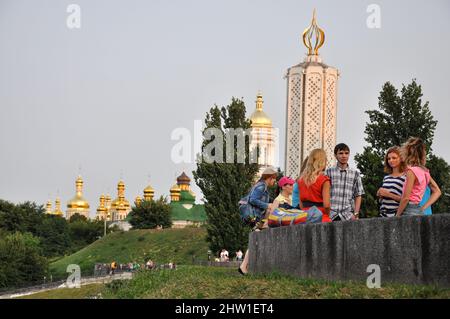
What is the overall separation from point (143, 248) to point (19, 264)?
48.7 ft

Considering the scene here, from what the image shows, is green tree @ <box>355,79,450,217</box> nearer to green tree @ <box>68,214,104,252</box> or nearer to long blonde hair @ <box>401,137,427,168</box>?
long blonde hair @ <box>401,137,427,168</box>

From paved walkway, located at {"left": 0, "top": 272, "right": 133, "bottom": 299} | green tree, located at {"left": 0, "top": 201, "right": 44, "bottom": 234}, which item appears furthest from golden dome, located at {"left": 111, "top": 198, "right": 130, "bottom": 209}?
paved walkway, located at {"left": 0, "top": 272, "right": 133, "bottom": 299}

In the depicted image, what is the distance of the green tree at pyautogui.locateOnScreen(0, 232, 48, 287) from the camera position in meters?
76.1

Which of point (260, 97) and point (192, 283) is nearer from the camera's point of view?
point (192, 283)

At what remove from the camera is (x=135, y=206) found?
10812 centimetres

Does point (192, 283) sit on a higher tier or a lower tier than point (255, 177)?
lower

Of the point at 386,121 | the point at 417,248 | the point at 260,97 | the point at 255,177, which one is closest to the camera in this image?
the point at 417,248

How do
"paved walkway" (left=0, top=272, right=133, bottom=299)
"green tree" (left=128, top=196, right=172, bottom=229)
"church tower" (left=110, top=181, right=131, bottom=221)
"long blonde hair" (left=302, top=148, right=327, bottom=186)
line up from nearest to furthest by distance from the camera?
1. "long blonde hair" (left=302, top=148, right=327, bottom=186)
2. "paved walkway" (left=0, top=272, right=133, bottom=299)
3. "green tree" (left=128, top=196, right=172, bottom=229)
4. "church tower" (left=110, top=181, right=131, bottom=221)

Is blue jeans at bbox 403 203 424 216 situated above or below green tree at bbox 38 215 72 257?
below

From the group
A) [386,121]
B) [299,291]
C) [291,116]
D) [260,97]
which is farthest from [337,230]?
[260,97]
